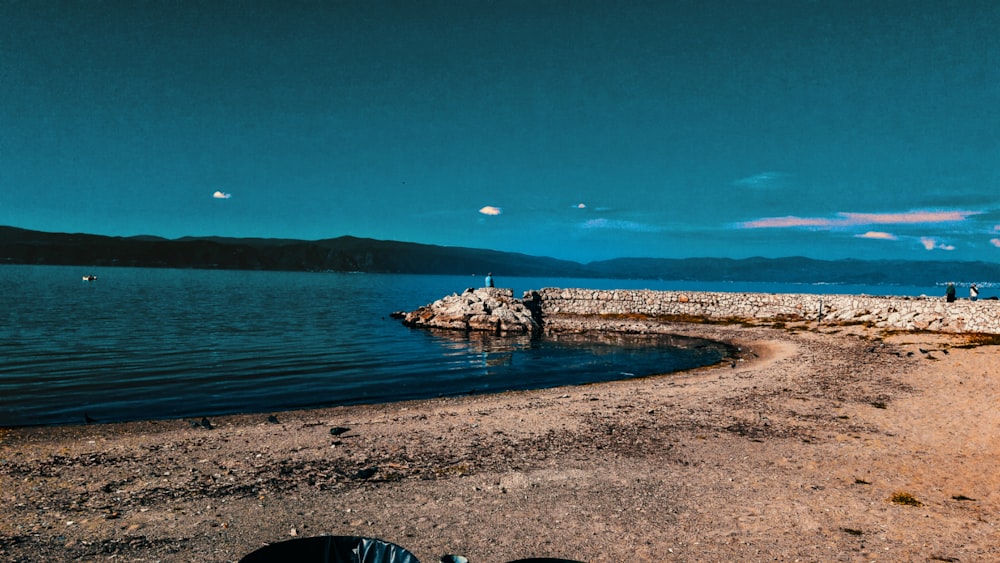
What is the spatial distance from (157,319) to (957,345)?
57.5 meters

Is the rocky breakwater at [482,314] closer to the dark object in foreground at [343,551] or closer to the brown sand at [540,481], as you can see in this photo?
the brown sand at [540,481]

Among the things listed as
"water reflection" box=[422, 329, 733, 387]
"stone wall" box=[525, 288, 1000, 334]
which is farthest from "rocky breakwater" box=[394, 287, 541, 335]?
"stone wall" box=[525, 288, 1000, 334]

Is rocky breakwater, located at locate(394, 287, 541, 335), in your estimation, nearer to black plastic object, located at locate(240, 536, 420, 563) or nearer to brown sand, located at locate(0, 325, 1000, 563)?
brown sand, located at locate(0, 325, 1000, 563)

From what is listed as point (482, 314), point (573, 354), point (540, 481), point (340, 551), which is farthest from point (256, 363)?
point (340, 551)

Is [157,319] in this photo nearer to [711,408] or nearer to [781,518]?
[711,408]

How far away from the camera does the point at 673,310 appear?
160ft

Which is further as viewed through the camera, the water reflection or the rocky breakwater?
the rocky breakwater

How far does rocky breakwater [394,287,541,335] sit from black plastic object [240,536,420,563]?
38.8 meters

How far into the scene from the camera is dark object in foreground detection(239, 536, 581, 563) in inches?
170

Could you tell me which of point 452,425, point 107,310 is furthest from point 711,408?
point 107,310

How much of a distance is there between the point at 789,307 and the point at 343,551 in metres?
47.4

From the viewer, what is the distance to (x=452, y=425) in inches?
550

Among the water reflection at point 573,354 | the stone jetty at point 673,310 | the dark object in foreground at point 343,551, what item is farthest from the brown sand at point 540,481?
the stone jetty at point 673,310

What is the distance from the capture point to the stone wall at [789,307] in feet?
113
